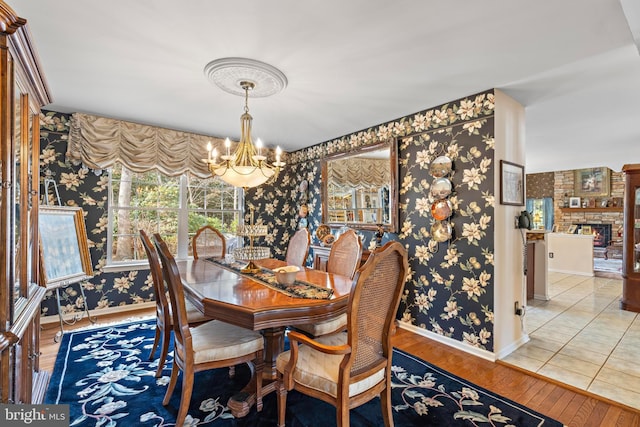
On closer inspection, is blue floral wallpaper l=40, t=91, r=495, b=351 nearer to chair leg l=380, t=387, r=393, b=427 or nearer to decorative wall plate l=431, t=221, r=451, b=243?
decorative wall plate l=431, t=221, r=451, b=243

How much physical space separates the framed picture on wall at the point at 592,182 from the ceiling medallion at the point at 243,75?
33.9 ft

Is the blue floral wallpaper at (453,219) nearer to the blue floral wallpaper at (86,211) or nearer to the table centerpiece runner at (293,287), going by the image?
the table centerpiece runner at (293,287)

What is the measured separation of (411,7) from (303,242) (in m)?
2.19

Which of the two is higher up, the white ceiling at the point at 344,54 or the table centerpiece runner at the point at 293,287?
the white ceiling at the point at 344,54

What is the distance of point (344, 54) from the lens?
2115 millimetres

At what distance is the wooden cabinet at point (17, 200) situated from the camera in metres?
1.10

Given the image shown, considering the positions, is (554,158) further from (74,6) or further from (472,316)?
(74,6)

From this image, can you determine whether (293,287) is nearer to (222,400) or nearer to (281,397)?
(281,397)

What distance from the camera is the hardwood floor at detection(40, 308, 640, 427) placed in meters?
1.88

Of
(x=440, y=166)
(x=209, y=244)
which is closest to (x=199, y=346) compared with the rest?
Answer: (x=209, y=244)

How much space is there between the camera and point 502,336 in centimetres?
270

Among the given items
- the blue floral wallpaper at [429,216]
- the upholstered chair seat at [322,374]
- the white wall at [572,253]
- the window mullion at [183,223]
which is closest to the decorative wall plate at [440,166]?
the blue floral wallpaper at [429,216]

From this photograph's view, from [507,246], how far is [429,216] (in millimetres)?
752

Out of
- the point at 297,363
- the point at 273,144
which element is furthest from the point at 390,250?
the point at 273,144
